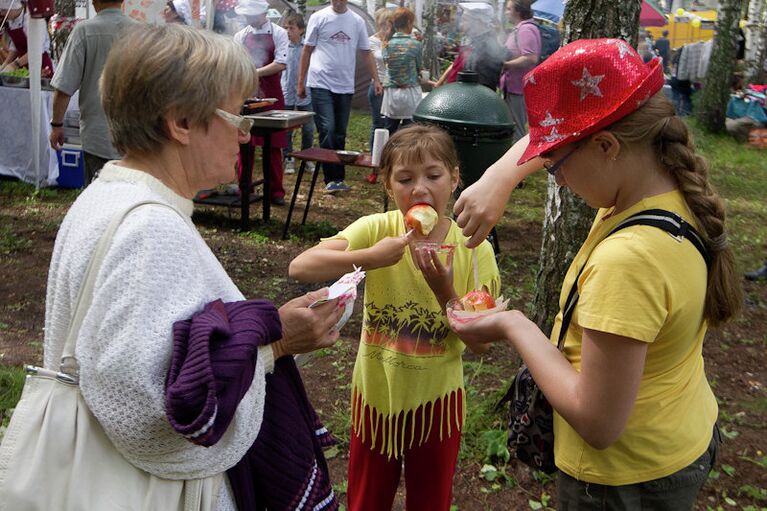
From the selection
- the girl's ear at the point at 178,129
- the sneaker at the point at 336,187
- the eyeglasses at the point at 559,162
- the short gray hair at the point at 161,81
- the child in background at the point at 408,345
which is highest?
the short gray hair at the point at 161,81

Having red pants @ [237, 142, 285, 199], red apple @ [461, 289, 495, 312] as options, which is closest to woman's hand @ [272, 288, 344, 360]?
red apple @ [461, 289, 495, 312]

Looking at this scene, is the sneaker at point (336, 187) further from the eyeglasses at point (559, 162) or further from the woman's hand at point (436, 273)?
the eyeglasses at point (559, 162)

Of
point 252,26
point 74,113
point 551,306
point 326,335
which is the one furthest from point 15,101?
point 326,335

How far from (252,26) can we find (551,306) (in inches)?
259

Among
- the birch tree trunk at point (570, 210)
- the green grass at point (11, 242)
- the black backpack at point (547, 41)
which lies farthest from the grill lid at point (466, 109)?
the black backpack at point (547, 41)

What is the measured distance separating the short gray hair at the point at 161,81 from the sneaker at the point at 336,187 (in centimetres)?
796

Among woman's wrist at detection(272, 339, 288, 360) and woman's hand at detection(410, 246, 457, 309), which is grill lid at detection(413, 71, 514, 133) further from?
woman's wrist at detection(272, 339, 288, 360)

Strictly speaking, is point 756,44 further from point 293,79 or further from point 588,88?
point 588,88

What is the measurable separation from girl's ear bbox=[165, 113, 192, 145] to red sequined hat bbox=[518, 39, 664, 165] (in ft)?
2.55

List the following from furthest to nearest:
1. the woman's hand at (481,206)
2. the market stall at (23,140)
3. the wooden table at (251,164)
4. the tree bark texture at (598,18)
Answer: the market stall at (23,140) < the wooden table at (251,164) < the tree bark texture at (598,18) < the woman's hand at (481,206)

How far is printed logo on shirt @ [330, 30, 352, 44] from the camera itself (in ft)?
31.4

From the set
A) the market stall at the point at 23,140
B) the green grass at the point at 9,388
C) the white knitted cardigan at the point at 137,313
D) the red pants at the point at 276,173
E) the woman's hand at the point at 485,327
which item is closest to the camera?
the white knitted cardigan at the point at 137,313

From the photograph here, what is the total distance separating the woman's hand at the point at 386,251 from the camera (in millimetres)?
2482

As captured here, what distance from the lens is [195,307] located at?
1.54 metres
